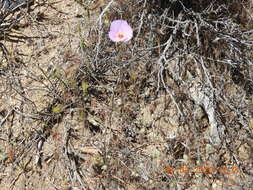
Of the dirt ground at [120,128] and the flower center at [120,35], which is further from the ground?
the flower center at [120,35]

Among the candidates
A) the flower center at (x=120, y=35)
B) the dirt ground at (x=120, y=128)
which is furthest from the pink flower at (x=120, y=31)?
the dirt ground at (x=120, y=128)

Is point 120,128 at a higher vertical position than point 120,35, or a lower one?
lower

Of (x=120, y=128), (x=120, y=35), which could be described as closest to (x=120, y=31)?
(x=120, y=35)

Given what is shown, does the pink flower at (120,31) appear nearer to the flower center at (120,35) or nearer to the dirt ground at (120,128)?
the flower center at (120,35)

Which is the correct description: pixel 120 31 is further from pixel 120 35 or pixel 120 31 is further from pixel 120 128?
pixel 120 128

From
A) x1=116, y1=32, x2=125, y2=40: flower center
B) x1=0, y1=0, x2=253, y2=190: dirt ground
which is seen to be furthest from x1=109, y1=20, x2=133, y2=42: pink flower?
x1=0, y1=0, x2=253, y2=190: dirt ground

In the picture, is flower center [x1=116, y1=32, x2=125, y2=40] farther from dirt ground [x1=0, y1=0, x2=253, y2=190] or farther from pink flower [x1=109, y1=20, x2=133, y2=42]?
dirt ground [x1=0, y1=0, x2=253, y2=190]
